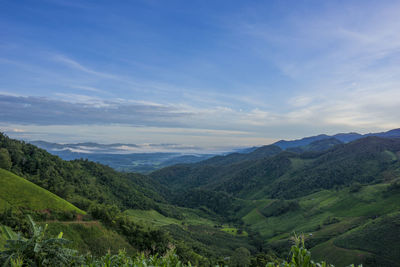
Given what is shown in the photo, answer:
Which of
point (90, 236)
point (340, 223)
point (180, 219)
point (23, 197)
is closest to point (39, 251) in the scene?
point (90, 236)

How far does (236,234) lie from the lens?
149m

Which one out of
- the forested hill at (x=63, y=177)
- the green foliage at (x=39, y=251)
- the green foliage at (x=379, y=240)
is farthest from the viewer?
the green foliage at (x=379, y=240)

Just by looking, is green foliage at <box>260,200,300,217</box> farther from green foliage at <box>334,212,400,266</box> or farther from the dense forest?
green foliage at <box>334,212,400,266</box>

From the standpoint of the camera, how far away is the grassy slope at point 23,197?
145 ft

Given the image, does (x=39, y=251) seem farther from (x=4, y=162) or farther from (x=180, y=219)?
(x=180, y=219)

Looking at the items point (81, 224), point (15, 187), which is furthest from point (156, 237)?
point (15, 187)

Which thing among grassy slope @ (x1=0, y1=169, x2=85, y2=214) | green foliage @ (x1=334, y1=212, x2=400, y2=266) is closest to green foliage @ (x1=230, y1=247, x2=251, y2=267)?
green foliage @ (x1=334, y1=212, x2=400, y2=266)

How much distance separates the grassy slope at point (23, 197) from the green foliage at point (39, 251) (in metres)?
41.6

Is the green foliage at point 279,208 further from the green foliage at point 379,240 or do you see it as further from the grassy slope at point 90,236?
the grassy slope at point 90,236

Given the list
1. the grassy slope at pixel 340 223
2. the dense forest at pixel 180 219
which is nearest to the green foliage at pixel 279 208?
the dense forest at pixel 180 219

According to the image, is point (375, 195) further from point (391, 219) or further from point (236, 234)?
point (236, 234)

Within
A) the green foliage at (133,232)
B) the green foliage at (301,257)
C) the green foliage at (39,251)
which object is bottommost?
the green foliage at (133,232)

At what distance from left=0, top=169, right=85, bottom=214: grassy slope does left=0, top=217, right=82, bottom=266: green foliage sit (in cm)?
4163

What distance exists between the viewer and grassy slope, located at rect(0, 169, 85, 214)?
44.2m
